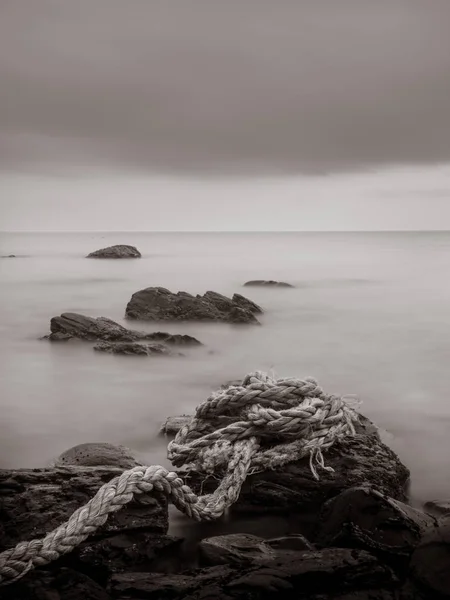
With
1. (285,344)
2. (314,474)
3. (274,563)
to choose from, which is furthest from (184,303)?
(274,563)

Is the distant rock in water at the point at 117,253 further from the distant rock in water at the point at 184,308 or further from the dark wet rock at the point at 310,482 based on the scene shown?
the dark wet rock at the point at 310,482

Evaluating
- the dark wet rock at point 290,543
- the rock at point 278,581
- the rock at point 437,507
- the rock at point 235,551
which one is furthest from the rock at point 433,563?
the rock at point 437,507

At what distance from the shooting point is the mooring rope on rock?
10.1ft

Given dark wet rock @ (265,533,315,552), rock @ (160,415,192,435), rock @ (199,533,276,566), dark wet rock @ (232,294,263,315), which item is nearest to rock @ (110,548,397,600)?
rock @ (199,533,276,566)

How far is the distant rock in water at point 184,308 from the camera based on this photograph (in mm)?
11039

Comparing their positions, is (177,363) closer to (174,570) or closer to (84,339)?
(84,339)

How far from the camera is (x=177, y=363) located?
7773 millimetres

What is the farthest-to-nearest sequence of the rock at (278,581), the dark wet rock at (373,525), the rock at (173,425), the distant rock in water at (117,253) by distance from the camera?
the distant rock in water at (117,253) → the rock at (173,425) → the dark wet rock at (373,525) → the rock at (278,581)

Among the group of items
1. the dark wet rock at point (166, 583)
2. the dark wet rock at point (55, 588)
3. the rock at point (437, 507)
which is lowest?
the rock at point (437, 507)

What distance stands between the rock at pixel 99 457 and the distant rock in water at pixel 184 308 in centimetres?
664

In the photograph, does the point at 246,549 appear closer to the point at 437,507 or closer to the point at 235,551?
the point at 235,551

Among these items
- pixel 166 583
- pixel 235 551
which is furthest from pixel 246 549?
pixel 166 583

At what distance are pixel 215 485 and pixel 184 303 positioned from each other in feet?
25.9

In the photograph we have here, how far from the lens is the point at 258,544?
2.90 m
